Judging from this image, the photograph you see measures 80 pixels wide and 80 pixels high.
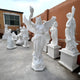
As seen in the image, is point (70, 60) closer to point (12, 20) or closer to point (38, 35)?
point (38, 35)

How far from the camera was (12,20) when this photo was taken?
12883 mm

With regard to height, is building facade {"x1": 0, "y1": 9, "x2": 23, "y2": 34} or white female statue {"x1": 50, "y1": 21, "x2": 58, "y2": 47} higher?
building facade {"x1": 0, "y1": 9, "x2": 23, "y2": 34}

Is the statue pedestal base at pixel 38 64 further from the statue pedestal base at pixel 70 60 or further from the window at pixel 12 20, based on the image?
the window at pixel 12 20

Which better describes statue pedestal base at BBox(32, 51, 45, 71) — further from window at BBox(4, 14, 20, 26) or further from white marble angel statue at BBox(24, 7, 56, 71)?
window at BBox(4, 14, 20, 26)

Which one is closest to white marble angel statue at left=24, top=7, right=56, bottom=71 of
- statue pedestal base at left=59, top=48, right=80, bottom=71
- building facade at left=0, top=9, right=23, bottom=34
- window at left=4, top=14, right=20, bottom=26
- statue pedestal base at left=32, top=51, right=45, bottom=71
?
statue pedestal base at left=32, top=51, right=45, bottom=71

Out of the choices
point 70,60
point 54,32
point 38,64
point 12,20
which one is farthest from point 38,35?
point 12,20

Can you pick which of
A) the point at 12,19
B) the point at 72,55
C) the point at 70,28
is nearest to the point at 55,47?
the point at 72,55

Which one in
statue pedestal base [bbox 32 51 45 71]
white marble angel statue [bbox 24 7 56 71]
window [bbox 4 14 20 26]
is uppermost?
window [bbox 4 14 20 26]

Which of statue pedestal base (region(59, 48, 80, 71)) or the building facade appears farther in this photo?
the building facade

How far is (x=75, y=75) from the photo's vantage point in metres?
2.17

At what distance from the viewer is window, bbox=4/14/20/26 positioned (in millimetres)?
12375

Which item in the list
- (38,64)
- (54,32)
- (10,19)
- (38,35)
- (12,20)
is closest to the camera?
(38,35)


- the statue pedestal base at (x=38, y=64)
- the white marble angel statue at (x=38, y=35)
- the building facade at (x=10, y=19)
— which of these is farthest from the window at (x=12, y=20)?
the statue pedestal base at (x=38, y=64)

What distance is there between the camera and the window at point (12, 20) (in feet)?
40.6
